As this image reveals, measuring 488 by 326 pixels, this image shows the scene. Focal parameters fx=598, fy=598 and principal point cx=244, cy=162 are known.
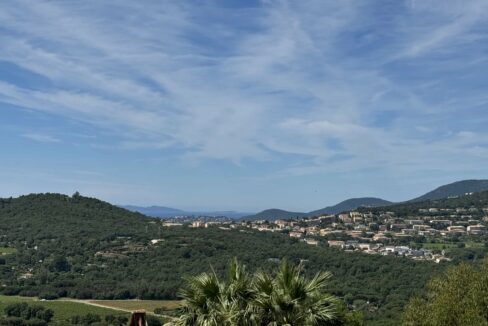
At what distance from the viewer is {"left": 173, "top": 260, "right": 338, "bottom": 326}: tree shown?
9.96 meters

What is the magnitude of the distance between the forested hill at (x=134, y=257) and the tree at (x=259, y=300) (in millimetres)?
47633

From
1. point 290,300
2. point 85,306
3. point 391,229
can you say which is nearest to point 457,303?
point 290,300

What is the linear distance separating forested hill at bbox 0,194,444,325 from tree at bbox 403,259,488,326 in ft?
124

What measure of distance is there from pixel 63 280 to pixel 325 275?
90417 mm

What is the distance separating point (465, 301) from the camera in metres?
17.2

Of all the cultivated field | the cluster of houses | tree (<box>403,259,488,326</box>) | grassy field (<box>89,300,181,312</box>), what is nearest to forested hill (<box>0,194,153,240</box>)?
the cluster of houses

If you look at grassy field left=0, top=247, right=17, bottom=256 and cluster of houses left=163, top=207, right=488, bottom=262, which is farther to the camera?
cluster of houses left=163, top=207, right=488, bottom=262

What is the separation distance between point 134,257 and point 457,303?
100 meters

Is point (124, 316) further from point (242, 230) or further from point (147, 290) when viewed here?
point (242, 230)

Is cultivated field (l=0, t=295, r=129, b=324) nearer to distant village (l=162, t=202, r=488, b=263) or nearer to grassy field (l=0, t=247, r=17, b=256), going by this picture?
grassy field (l=0, t=247, r=17, b=256)

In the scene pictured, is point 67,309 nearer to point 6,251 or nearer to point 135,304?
point 135,304

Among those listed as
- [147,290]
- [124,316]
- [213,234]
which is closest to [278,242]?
[213,234]

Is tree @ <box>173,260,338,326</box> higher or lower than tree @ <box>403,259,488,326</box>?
higher

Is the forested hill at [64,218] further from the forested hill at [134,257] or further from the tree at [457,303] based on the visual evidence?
the tree at [457,303]
